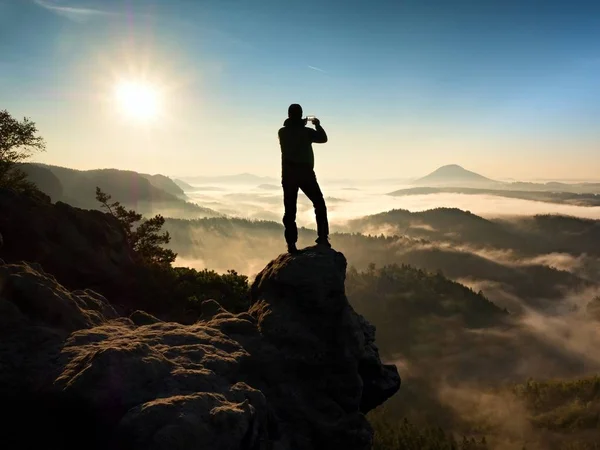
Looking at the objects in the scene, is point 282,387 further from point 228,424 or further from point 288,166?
point 288,166

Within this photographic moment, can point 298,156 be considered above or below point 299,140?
below

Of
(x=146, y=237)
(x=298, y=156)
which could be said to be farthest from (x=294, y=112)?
(x=146, y=237)

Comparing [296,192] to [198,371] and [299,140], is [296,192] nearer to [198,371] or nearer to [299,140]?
[299,140]

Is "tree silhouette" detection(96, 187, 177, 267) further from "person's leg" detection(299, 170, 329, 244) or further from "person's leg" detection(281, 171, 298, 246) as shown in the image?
"person's leg" detection(299, 170, 329, 244)

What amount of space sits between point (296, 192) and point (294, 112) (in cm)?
267

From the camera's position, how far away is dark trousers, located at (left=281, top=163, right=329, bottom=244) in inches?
514

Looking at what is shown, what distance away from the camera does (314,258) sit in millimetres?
12508

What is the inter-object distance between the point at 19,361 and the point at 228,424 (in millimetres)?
4559

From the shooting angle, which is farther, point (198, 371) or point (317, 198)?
point (317, 198)

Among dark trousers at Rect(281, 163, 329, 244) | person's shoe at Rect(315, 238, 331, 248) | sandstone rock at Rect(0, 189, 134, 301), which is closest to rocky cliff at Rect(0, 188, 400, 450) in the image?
person's shoe at Rect(315, 238, 331, 248)

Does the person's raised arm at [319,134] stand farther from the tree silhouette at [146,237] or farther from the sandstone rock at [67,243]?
the tree silhouette at [146,237]

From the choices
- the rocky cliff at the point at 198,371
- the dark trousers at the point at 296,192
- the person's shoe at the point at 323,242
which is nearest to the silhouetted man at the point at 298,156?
the dark trousers at the point at 296,192

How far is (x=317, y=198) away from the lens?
523 inches

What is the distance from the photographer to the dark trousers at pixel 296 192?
13.1 meters
